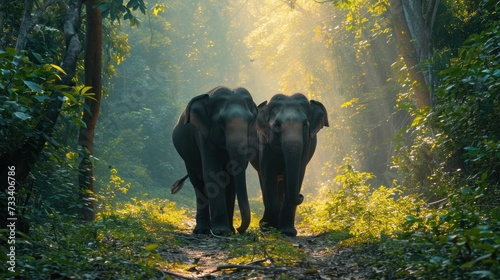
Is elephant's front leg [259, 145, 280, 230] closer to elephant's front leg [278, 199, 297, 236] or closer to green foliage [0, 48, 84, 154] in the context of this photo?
elephant's front leg [278, 199, 297, 236]

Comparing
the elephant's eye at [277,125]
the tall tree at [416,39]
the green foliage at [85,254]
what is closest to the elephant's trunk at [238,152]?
the elephant's eye at [277,125]

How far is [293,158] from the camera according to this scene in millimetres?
9773

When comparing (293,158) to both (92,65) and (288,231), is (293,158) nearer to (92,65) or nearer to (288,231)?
(288,231)

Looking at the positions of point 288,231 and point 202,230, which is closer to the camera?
point 288,231

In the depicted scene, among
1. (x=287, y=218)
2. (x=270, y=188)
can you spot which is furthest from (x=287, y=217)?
(x=270, y=188)

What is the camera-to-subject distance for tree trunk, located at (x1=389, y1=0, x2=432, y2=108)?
40.2 ft

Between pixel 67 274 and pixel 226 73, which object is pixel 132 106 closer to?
pixel 226 73

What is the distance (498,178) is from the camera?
7.75 meters

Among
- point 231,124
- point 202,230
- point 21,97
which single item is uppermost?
point 231,124

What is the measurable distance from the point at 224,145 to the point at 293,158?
1.00 metres

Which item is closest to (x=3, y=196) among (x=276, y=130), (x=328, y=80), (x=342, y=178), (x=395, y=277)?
(x=395, y=277)

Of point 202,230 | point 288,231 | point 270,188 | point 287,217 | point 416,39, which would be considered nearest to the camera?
point 288,231

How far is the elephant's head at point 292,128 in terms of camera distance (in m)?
9.73

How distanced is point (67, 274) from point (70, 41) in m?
4.77
